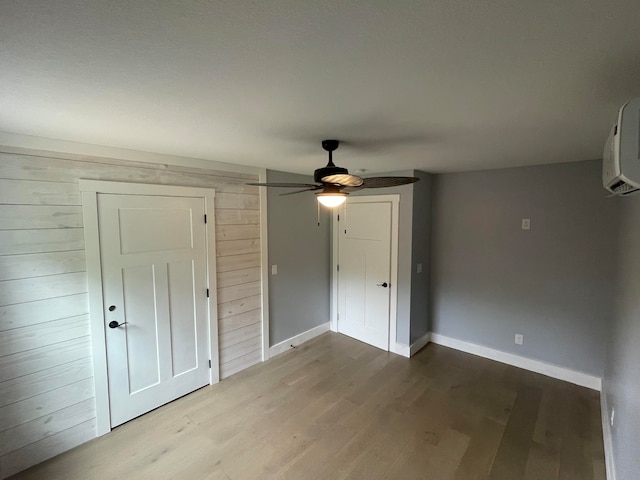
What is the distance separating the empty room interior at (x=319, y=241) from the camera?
3.22 feet

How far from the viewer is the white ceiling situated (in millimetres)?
811

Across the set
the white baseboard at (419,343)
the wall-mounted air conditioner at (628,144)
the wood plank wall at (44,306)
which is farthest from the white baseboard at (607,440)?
the wood plank wall at (44,306)

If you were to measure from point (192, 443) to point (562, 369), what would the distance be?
3811mm

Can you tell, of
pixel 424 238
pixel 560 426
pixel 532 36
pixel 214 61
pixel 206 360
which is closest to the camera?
pixel 532 36

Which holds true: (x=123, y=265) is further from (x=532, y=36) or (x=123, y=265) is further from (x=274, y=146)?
(x=532, y=36)

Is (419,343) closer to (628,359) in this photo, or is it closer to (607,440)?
(607,440)

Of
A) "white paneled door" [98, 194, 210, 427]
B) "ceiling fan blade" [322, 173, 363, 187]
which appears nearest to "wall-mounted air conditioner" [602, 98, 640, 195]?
"ceiling fan blade" [322, 173, 363, 187]

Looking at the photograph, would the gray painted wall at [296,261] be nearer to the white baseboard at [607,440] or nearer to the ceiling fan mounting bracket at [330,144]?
the ceiling fan mounting bracket at [330,144]

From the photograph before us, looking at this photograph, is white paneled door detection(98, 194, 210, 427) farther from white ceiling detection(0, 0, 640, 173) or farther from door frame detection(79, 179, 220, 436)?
white ceiling detection(0, 0, 640, 173)

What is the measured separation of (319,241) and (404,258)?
1247mm

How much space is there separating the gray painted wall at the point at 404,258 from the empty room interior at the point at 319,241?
0.03 metres

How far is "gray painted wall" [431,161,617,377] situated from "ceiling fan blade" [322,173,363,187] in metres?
2.52

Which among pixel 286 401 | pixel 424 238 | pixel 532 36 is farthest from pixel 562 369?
pixel 532 36

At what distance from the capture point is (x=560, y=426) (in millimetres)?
2490
